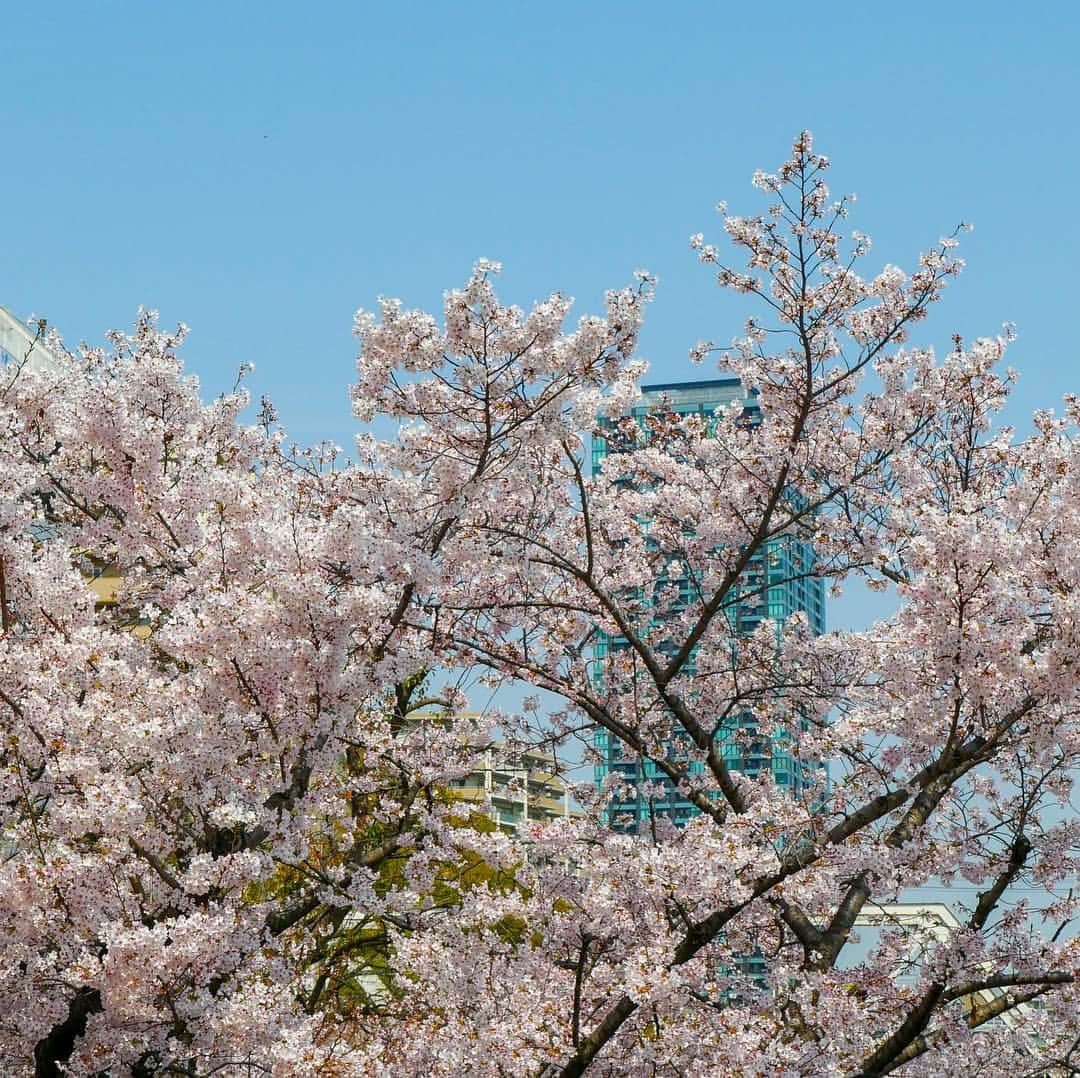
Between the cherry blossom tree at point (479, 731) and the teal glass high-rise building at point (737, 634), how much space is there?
466 millimetres

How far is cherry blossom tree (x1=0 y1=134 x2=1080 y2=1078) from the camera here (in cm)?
786

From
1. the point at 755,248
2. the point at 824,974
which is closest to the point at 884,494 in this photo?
the point at 755,248

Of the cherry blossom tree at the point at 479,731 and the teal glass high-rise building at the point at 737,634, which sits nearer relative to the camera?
the cherry blossom tree at the point at 479,731

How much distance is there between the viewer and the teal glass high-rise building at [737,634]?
43.0ft

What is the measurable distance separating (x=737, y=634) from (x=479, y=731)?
3700 mm

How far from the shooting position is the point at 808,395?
10.8m

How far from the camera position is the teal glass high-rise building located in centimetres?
1311

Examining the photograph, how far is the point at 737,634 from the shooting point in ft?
46.9

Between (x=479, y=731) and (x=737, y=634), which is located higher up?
(x=737, y=634)

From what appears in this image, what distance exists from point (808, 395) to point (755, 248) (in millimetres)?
1423

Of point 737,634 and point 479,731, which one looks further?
point 737,634

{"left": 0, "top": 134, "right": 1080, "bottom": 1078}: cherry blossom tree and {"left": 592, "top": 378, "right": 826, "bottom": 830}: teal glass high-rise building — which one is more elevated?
{"left": 592, "top": 378, "right": 826, "bottom": 830}: teal glass high-rise building

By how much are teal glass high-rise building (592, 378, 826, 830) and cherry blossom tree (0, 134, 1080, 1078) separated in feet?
1.53

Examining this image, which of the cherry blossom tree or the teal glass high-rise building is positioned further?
the teal glass high-rise building
